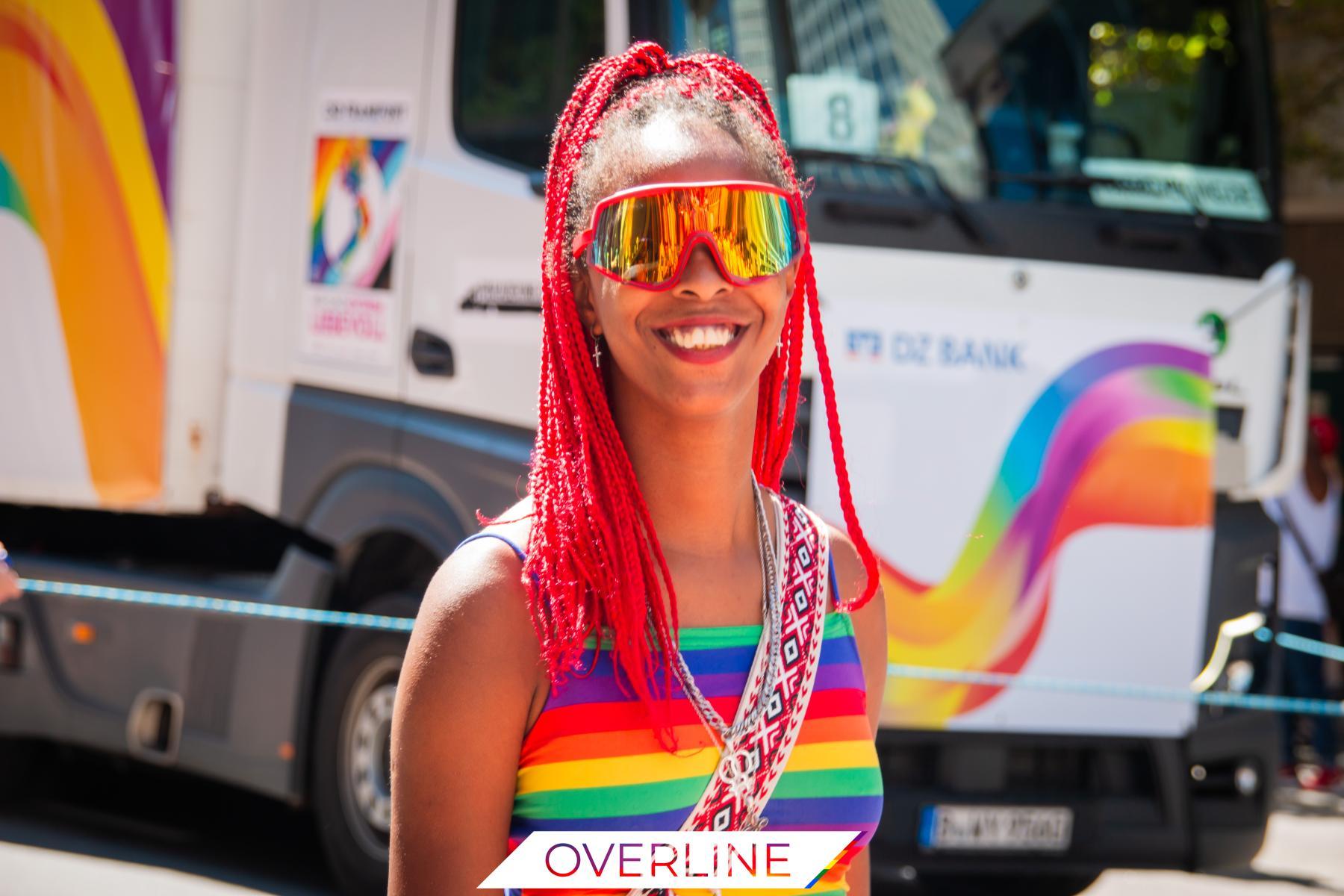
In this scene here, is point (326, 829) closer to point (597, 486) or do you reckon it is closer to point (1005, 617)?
point (1005, 617)

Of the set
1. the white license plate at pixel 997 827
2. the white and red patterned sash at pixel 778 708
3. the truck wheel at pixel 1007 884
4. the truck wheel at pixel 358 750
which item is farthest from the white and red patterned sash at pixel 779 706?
the truck wheel at pixel 1007 884

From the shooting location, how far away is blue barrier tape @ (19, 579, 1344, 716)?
5016 millimetres

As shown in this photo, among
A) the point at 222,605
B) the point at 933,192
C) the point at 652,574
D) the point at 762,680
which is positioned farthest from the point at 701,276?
the point at 222,605

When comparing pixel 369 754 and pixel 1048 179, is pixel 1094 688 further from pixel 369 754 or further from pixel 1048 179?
pixel 369 754

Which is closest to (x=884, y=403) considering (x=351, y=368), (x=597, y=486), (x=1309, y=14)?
(x=351, y=368)

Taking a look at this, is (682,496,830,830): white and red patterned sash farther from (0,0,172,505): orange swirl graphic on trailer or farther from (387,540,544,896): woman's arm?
(0,0,172,505): orange swirl graphic on trailer

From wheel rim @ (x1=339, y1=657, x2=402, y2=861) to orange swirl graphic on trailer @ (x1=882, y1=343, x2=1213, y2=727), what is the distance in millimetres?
1576

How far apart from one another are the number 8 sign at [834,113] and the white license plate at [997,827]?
1903 mm

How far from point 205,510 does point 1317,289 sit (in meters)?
9.90

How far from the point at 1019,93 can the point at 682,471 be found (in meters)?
3.49

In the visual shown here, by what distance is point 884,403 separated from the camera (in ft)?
16.1

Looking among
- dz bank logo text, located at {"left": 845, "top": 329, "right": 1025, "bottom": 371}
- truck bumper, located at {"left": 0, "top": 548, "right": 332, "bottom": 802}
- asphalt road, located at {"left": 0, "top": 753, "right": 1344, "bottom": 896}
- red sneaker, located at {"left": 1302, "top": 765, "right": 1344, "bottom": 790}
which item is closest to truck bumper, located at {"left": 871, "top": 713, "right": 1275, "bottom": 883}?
dz bank logo text, located at {"left": 845, "top": 329, "right": 1025, "bottom": 371}

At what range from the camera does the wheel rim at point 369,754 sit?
5422mm

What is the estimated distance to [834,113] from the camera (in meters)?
4.90
